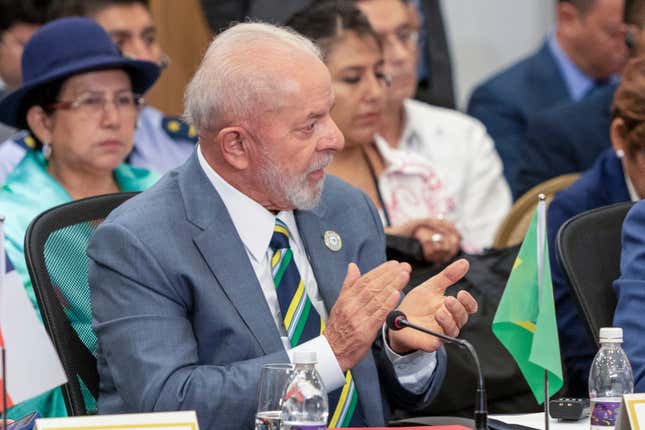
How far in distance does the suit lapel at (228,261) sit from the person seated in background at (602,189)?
91 centimetres

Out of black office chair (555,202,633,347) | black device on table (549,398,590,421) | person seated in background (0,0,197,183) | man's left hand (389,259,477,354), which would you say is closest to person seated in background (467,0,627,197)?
person seated in background (0,0,197,183)

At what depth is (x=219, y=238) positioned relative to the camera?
296 centimetres

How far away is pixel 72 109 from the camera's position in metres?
4.23

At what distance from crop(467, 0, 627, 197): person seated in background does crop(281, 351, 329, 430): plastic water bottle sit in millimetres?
4052

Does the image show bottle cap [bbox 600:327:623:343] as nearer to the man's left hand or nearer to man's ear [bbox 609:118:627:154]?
the man's left hand

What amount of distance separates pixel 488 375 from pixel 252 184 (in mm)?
1122

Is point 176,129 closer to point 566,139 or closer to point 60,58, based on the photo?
point 60,58

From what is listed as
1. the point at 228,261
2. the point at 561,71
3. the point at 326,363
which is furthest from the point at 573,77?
the point at 326,363

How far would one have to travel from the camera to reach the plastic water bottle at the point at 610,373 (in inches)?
105

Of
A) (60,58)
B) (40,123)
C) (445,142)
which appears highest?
(60,58)

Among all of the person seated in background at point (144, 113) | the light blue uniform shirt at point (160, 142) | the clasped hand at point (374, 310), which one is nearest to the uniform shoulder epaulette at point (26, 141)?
the person seated in background at point (144, 113)

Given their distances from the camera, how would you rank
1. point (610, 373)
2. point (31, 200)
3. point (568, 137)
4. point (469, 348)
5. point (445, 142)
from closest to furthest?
point (469, 348), point (610, 373), point (31, 200), point (445, 142), point (568, 137)

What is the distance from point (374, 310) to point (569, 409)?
1.64 feet

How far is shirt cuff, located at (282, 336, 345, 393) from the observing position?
2.79 metres
